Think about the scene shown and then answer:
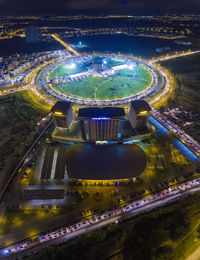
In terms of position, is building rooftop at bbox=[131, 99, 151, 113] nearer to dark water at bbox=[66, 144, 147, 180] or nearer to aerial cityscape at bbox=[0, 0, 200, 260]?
aerial cityscape at bbox=[0, 0, 200, 260]

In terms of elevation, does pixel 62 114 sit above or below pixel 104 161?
above

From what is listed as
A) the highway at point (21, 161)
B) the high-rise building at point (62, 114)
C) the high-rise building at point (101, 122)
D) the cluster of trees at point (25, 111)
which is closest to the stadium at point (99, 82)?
the cluster of trees at point (25, 111)

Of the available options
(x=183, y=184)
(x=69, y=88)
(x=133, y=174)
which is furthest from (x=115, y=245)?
(x=69, y=88)

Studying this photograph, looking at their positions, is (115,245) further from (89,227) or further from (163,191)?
(163,191)

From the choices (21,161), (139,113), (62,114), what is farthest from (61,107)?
(139,113)

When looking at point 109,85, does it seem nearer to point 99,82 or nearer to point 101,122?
point 99,82

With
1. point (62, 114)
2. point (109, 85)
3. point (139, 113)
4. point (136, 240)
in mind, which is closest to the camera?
point (136, 240)
